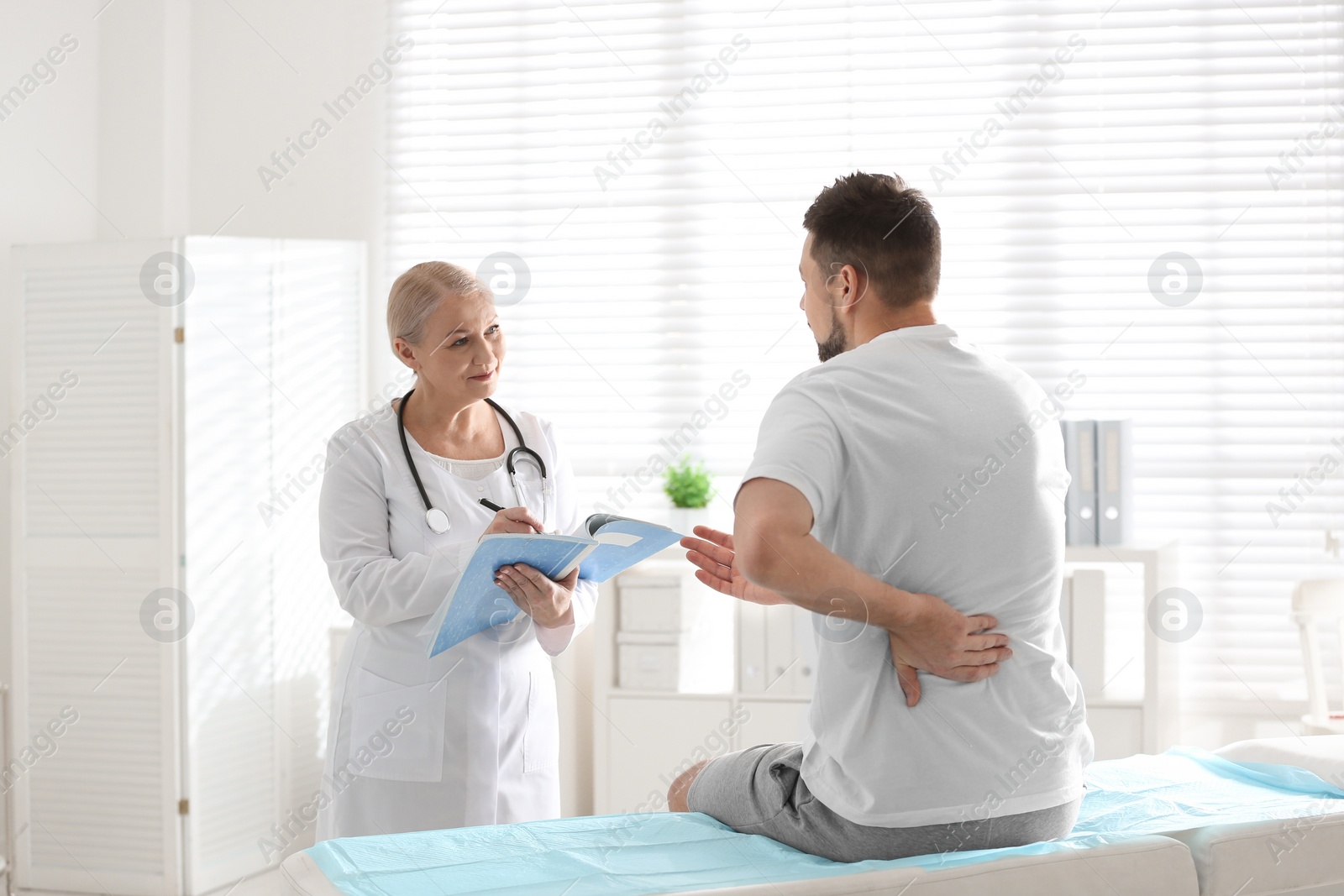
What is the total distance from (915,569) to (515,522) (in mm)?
732

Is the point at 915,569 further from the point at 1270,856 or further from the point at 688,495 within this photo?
the point at 688,495

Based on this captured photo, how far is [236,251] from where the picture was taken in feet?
11.1

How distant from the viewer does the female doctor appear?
1.89 meters

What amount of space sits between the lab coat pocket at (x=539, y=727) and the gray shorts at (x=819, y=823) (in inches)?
18.0

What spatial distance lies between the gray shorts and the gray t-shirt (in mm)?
40

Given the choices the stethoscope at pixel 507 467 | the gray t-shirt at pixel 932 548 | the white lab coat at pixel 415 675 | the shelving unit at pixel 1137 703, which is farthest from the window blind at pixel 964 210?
the gray t-shirt at pixel 932 548

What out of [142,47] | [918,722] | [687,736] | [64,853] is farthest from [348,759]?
[142,47]

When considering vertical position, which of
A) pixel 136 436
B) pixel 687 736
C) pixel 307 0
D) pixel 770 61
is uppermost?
pixel 307 0

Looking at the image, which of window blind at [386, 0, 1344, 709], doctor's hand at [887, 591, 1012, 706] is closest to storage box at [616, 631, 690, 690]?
window blind at [386, 0, 1344, 709]

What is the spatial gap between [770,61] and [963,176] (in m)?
0.73

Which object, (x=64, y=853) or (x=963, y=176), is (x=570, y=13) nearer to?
(x=963, y=176)

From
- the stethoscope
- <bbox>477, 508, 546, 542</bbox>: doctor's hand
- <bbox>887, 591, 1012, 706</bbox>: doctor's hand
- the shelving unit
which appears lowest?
the shelving unit

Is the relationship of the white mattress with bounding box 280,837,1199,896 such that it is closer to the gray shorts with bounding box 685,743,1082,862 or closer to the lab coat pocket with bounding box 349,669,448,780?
the gray shorts with bounding box 685,743,1082,862

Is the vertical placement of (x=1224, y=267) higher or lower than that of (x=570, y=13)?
lower
